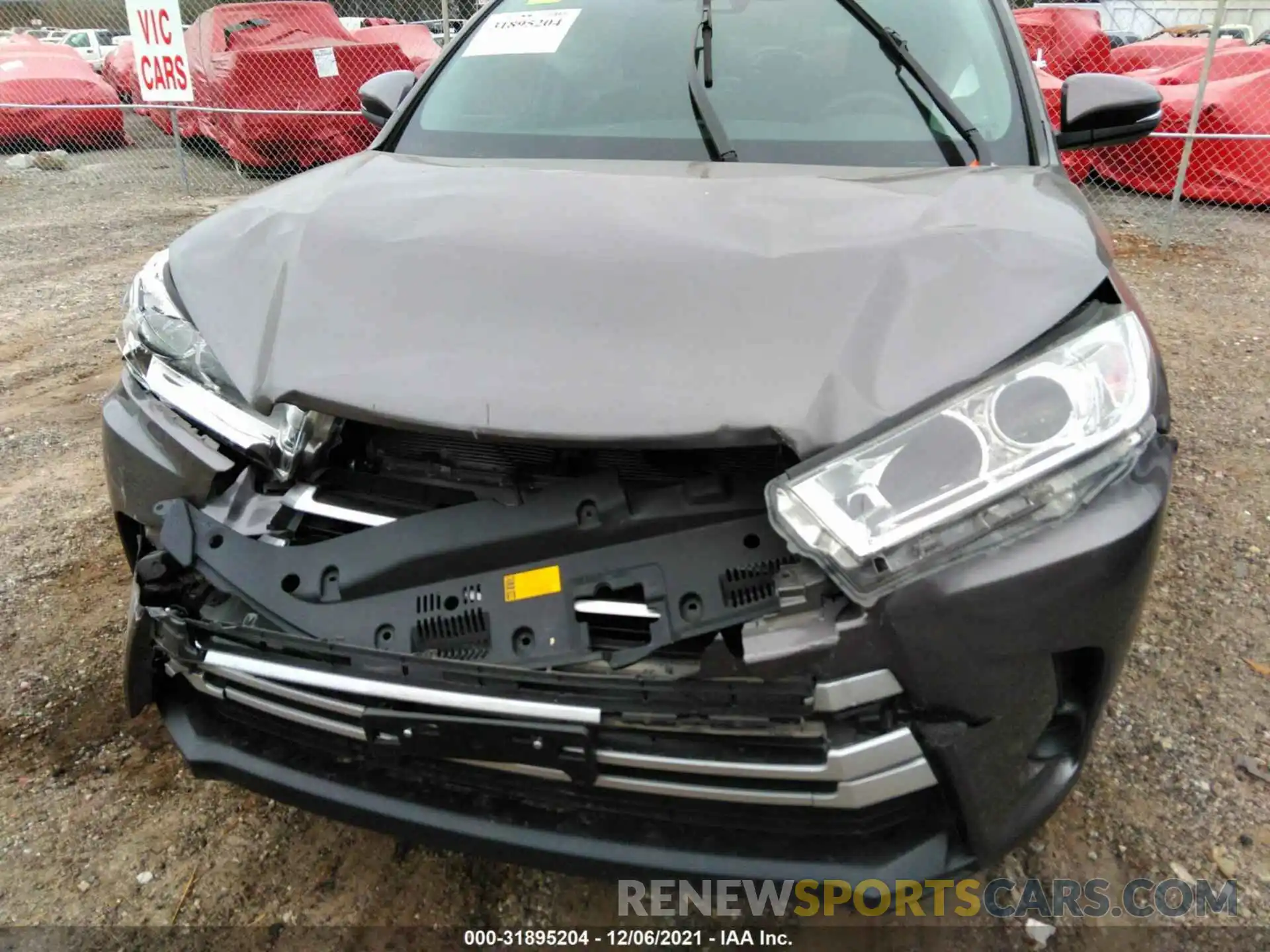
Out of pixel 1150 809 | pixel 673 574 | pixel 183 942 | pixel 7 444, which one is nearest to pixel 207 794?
pixel 183 942

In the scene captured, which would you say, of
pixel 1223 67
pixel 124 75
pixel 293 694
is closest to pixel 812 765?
pixel 293 694

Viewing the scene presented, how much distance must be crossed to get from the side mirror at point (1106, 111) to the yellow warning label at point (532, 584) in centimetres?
182

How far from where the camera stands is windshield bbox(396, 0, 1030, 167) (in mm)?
2178

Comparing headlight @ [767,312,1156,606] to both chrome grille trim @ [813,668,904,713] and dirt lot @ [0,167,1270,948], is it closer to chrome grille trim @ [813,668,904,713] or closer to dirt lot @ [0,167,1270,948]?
chrome grille trim @ [813,668,904,713]

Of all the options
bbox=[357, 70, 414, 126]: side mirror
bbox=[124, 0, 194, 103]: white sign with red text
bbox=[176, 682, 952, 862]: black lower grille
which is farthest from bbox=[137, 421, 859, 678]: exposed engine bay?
bbox=[124, 0, 194, 103]: white sign with red text

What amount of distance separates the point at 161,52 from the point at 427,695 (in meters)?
8.97

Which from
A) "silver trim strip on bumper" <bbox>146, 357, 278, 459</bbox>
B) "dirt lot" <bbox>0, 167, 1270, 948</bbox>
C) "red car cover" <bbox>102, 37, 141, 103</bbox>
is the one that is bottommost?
"red car cover" <bbox>102, 37, 141, 103</bbox>

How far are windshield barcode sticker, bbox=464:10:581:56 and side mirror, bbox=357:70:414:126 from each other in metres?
0.29

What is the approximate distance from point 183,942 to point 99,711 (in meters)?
0.79

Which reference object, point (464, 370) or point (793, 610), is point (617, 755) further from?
point (464, 370)

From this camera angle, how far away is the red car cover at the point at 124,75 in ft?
46.5

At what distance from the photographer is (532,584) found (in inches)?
55.7

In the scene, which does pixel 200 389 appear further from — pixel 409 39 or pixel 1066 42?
pixel 1066 42

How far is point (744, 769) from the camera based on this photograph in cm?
133
